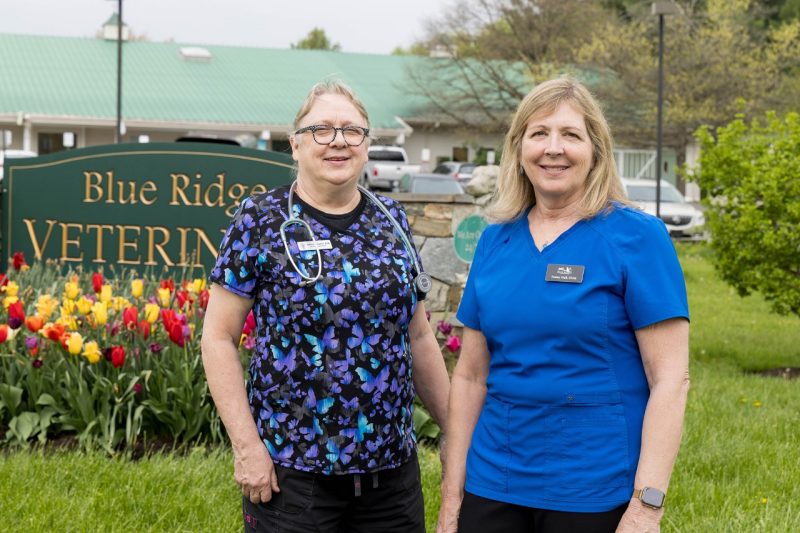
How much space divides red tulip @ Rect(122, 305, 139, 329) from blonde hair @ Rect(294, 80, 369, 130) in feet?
9.31

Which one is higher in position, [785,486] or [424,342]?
[424,342]

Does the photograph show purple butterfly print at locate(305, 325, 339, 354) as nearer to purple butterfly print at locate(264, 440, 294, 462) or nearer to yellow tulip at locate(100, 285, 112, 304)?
purple butterfly print at locate(264, 440, 294, 462)

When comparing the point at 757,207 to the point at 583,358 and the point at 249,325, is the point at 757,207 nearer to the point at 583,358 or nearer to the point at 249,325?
the point at 249,325

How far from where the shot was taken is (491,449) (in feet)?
8.59

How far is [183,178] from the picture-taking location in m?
8.31

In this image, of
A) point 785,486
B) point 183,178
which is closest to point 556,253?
point 785,486

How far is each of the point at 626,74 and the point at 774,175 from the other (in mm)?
25461

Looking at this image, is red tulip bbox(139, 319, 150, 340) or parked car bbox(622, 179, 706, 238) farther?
parked car bbox(622, 179, 706, 238)

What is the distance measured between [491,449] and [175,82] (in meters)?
35.3

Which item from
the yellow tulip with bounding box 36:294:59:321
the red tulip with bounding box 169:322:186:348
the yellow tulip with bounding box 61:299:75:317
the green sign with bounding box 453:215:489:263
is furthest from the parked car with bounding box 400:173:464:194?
the red tulip with bounding box 169:322:186:348

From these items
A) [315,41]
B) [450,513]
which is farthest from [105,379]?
[315,41]

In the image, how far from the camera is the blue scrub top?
2.46 m

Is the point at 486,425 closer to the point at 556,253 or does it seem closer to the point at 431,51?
the point at 556,253

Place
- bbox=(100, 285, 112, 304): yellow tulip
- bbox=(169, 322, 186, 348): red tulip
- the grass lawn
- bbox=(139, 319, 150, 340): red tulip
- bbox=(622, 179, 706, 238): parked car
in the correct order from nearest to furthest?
1. the grass lawn
2. bbox=(169, 322, 186, 348): red tulip
3. bbox=(139, 319, 150, 340): red tulip
4. bbox=(100, 285, 112, 304): yellow tulip
5. bbox=(622, 179, 706, 238): parked car
